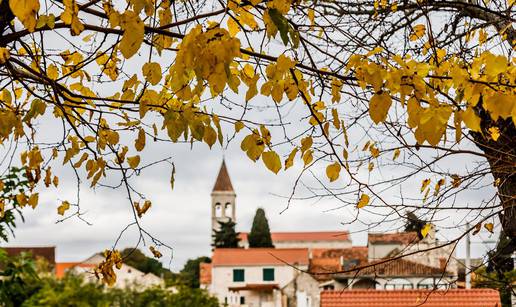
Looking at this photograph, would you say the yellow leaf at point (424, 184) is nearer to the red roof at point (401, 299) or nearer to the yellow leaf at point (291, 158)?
the yellow leaf at point (291, 158)

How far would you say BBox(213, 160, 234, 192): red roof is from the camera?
83750 millimetres

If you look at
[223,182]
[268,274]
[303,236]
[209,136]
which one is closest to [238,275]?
[268,274]

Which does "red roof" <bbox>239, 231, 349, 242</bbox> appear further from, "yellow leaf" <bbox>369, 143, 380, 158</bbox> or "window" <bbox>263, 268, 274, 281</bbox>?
"yellow leaf" <bbox>369, 143, 380, 158</bbox>

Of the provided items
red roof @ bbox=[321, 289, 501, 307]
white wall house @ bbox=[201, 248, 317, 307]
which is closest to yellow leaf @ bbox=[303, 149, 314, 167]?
red roof @ bbox=[321, 289, 501, 307]

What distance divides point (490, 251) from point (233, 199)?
79.6 meters

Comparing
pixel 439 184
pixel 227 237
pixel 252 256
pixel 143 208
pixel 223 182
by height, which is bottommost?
pixel 143 208

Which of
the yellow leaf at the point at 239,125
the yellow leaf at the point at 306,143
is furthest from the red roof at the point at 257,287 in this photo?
the yellow leaf at the point at 239,125

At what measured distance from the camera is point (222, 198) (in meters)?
84.1

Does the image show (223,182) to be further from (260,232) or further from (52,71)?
(52,71)

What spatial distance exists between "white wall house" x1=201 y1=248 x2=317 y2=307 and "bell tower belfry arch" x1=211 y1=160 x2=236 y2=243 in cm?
3139

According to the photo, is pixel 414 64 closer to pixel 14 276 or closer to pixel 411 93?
pixel 411 93

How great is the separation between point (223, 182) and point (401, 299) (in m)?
68.0

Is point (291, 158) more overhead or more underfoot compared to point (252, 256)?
more underfoot

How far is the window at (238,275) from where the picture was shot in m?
50.0
